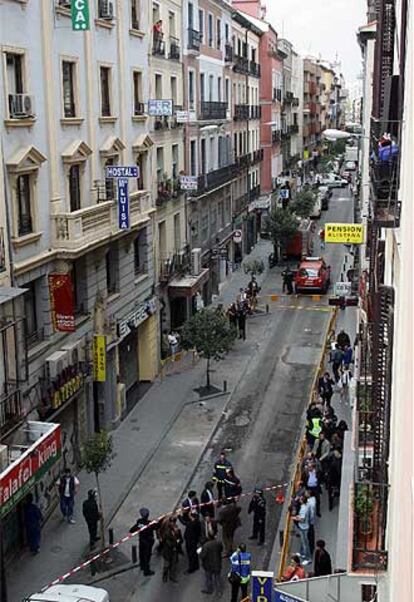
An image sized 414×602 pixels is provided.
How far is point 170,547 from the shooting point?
61.1 ft

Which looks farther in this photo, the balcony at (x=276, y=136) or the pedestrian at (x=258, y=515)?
the balcony at (x=276, y=136)

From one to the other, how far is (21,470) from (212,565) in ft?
14.6

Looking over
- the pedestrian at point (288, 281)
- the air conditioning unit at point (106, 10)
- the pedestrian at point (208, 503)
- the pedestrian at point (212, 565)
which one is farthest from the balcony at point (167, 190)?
the pedestrian at point (212, 565)

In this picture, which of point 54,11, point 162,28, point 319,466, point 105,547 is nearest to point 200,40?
point 162,28

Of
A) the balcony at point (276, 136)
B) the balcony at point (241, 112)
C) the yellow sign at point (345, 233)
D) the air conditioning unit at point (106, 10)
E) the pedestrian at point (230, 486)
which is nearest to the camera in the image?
the pedestrian at point (230, 486)

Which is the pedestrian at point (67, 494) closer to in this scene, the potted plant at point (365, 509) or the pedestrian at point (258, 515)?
the pedestrian at point (258, 515)

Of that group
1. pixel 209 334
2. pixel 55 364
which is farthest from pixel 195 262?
pixel 55 364

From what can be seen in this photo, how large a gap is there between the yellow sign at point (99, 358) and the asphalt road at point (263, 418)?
3.42 metres

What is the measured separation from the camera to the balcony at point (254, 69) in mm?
59719

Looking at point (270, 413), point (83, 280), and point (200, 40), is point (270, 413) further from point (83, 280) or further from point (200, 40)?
point (200, 40)

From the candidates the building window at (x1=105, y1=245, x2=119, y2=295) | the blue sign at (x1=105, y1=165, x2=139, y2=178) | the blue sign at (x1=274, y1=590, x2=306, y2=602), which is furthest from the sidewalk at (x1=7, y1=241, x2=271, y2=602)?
the blue sign at (x1=105, y1=165, x2=139, y2=178)

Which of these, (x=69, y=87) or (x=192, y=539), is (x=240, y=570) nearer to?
(x=192, y=539)

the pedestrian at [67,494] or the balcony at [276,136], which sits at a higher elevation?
the balcony at [276,136]

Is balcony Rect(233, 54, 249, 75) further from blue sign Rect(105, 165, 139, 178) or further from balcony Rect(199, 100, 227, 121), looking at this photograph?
blue sign Rect(105, 165, 139, 178)
